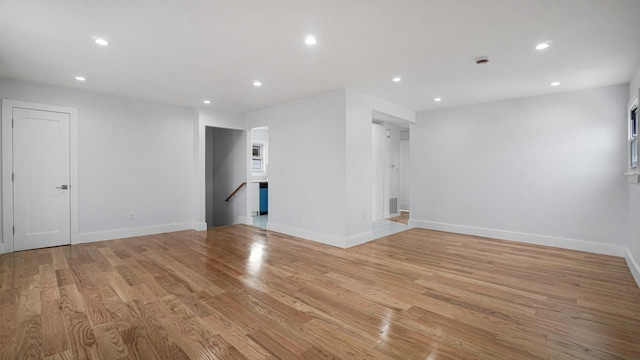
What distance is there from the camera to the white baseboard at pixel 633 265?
308 centimetres

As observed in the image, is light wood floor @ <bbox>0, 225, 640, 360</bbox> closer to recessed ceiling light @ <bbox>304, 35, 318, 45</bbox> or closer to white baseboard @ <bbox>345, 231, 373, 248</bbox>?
white baseboard @ <bbox>345, 231, 373, 248</bbox>

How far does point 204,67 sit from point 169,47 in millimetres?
605

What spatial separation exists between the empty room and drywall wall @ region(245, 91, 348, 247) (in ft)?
0.15

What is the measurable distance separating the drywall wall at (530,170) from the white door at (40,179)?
254 inches

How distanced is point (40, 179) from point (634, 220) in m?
8.21

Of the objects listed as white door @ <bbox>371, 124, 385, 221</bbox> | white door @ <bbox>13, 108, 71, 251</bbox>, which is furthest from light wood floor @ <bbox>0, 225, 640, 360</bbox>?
white door @ <bbox>371, 124, 385, 221</bbox>

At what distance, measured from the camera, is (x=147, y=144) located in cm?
547

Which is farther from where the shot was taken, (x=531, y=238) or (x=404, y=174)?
(x=404, y=174)

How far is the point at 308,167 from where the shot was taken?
509 centimetres

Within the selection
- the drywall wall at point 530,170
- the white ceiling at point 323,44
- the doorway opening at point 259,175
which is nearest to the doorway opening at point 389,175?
the drywall wall at point 530,170

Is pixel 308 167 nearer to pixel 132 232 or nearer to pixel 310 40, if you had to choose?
pixel 310 40

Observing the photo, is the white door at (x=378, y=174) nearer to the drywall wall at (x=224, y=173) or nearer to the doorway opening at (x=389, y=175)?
the doorway opening at (x=389, y=175)

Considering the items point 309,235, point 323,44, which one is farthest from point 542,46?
point 309,235

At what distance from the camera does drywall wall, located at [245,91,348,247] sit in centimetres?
461
